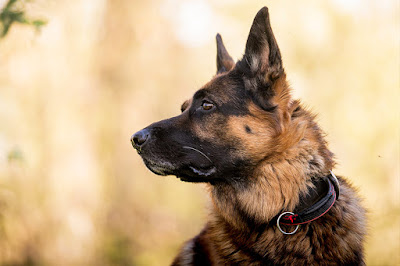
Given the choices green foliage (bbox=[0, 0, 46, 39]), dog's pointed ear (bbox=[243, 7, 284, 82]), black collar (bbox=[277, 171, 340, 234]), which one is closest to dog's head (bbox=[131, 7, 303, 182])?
dog's pointed ear (bbox=[243, 7, 284, 82])

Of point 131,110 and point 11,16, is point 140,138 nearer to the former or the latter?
point 11,16

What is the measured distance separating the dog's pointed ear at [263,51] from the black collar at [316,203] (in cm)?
95

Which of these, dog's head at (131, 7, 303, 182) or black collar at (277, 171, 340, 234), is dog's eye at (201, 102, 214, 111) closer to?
dog's head at (131, 7, 303, 182)

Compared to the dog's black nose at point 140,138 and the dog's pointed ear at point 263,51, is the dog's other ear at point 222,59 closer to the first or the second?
the dog's pointed ear at point 263,51

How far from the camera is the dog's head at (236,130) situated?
3.13 m

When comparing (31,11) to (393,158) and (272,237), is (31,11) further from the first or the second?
(393,158)

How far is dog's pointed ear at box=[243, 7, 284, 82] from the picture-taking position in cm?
299

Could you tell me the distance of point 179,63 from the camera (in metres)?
12.5

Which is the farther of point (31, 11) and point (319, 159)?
point (31, 11)

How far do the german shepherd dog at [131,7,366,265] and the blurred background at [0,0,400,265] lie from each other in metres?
2.26

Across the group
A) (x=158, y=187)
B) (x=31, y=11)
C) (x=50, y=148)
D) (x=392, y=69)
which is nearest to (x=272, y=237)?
(x=31, y=11)

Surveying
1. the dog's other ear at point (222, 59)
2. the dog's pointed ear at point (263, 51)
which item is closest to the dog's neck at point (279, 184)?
the dog's pointed ear at point (263, 51)

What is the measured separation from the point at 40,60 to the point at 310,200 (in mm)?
5858

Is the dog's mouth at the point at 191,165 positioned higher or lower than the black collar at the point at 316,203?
higher
